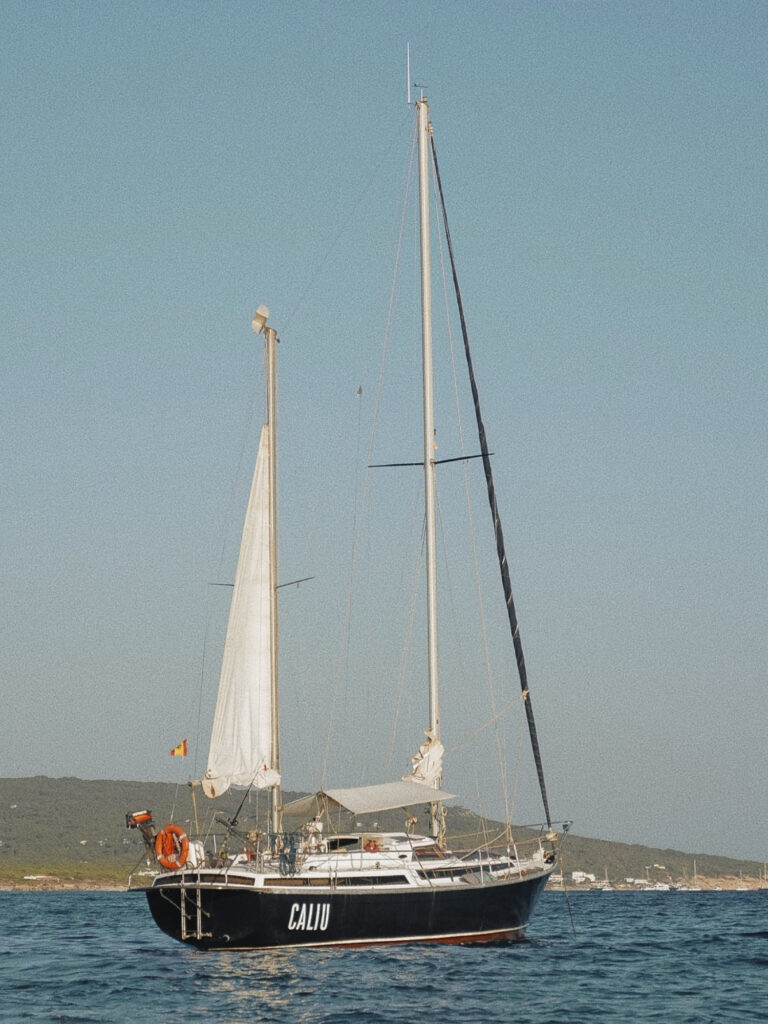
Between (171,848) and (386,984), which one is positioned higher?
(171,848)

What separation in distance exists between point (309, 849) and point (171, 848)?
360 cm

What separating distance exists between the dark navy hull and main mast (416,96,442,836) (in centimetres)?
332

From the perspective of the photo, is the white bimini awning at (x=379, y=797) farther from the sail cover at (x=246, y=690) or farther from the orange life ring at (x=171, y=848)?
the orange life ring at (x=171, y=848)

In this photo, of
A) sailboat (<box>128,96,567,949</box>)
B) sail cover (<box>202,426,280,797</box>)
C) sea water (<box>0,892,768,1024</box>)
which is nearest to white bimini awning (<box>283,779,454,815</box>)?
sailboat (<box>128,96,567,949</box>)

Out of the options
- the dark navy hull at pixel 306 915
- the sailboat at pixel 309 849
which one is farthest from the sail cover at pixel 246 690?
the dark navy hull at pixel 306 915

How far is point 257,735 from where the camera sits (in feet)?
130

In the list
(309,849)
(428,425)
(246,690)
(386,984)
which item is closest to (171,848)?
(309,849)

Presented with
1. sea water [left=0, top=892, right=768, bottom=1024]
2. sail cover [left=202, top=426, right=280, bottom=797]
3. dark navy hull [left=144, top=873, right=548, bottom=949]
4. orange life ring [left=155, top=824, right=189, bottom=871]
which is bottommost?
sea water [left=0, top=892, right=768, bottom=1024]

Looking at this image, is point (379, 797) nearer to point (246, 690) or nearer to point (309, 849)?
point (309, 849)

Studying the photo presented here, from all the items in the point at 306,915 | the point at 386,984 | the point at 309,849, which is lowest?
the point at 386,984

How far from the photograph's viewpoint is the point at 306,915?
112 ft

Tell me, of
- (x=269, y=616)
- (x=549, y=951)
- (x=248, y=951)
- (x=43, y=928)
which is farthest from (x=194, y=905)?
(x=43, y=928)

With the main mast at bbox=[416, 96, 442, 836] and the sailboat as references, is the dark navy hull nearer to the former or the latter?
the sailboat

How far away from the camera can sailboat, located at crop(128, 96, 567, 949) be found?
34.4 m
